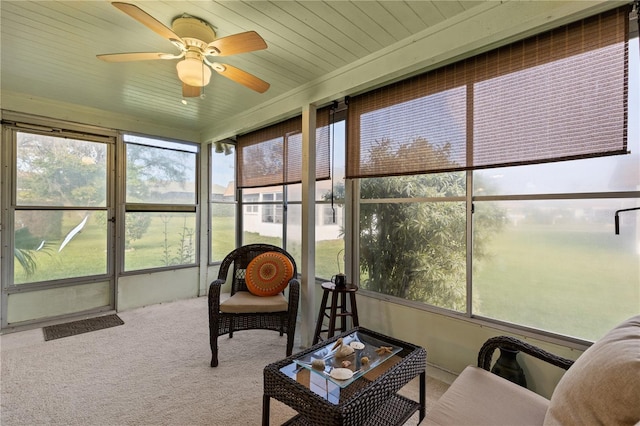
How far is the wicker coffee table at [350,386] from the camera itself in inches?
46.3

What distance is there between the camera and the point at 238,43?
5.33 ft

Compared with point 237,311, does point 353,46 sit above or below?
above

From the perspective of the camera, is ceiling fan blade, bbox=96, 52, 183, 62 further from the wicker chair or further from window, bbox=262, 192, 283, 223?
window, bbox=262, 192, 283, 223

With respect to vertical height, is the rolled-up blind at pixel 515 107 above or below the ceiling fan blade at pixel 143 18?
below

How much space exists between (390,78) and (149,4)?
5.26 feet

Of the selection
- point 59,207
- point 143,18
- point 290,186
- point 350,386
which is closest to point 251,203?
point 290,186

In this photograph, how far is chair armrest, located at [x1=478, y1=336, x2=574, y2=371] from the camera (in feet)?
4.36

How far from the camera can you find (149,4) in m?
1.65

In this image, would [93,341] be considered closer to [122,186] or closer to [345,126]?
[122,186]

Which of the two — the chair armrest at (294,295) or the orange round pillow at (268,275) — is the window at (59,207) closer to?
the orange round pillow at (268,275)

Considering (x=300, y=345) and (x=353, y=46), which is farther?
(x=300, y=345)

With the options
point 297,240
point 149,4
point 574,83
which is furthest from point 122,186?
point 574,83

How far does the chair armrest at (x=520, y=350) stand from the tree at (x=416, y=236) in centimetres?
65

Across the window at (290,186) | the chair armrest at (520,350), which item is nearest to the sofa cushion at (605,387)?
the chair armrest at (520,350)
